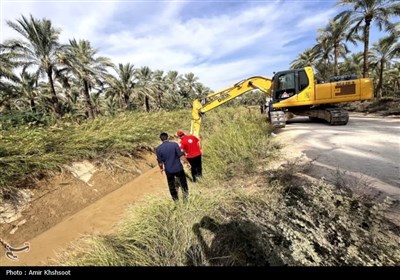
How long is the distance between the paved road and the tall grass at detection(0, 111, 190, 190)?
6.29 m

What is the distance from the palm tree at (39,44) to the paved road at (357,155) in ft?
58.4

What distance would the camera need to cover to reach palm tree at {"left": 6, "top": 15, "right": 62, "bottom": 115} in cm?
1659

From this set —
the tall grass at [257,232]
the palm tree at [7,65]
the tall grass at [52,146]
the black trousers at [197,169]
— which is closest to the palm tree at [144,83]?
the palm tree at [7,65]

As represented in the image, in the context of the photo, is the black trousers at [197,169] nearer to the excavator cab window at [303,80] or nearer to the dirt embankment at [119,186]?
the dirt embankment at [119,186]

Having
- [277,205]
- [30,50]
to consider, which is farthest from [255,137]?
[30,50]

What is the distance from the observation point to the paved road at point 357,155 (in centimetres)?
446

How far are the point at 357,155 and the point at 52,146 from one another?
8.74 m

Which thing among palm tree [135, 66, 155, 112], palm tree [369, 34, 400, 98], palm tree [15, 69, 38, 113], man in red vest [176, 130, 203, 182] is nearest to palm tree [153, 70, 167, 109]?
palm tree [135, 66, 155, 112]

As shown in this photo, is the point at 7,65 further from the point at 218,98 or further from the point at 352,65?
the point at 352,65

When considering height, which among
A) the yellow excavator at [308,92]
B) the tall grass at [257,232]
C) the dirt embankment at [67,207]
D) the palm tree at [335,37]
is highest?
the palm tree at [335,37]

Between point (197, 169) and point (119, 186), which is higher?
point (197, 169)

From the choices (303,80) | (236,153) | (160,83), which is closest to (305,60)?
(160,83)

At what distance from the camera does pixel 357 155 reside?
6035mm
